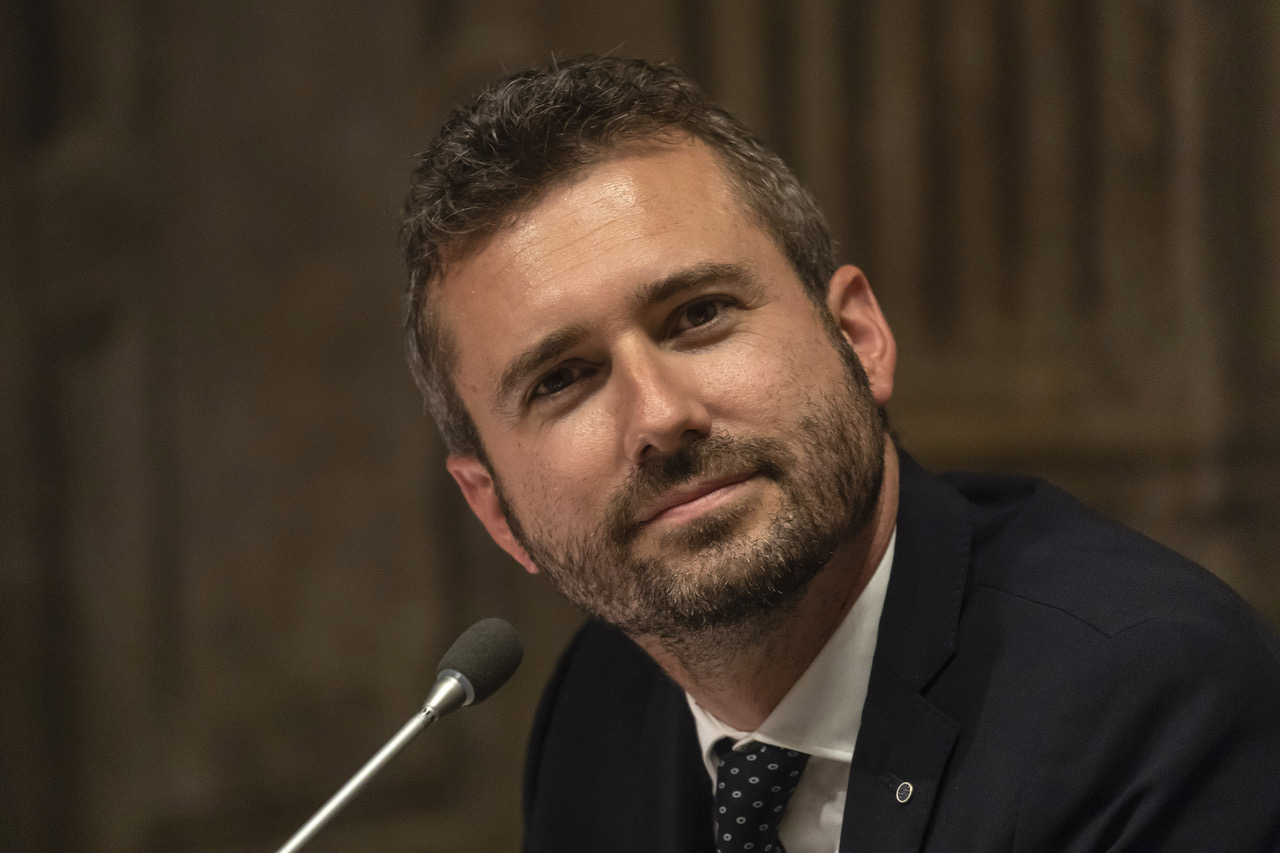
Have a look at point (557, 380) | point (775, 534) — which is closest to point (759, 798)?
point (775, 534)

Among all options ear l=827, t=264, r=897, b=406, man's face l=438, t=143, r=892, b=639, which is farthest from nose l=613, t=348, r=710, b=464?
ear l=827, t=264, r=897, b=406

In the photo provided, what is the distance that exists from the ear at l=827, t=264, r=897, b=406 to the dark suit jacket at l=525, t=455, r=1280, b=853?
0.59ft

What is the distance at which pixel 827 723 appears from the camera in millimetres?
1673

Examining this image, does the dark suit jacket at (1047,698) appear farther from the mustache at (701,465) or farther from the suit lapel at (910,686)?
the mustache at (701,465)

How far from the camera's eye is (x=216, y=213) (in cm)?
308

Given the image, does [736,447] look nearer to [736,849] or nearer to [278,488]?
[736,849]

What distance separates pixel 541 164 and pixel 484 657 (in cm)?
73

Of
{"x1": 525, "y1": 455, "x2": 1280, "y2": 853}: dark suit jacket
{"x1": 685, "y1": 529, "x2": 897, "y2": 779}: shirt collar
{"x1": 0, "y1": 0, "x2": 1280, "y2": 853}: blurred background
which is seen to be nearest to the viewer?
{"x1": 525, "y1": 455, "x2": 1280, "y2": 853}: dark suit jacket

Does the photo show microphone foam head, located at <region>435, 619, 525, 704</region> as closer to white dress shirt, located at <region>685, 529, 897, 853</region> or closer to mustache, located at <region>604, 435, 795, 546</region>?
mustache, located at <region>604, 435, 795, 546</region>

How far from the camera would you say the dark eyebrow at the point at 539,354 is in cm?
160

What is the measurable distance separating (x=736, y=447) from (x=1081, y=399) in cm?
220

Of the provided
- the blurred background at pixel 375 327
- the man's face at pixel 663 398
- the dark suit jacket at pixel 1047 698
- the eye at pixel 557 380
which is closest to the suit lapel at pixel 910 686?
the dark suit jacket at pixel 1047 698

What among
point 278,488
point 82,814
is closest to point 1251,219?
point 278,488

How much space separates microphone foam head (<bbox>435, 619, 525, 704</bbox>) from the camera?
5.13ft
